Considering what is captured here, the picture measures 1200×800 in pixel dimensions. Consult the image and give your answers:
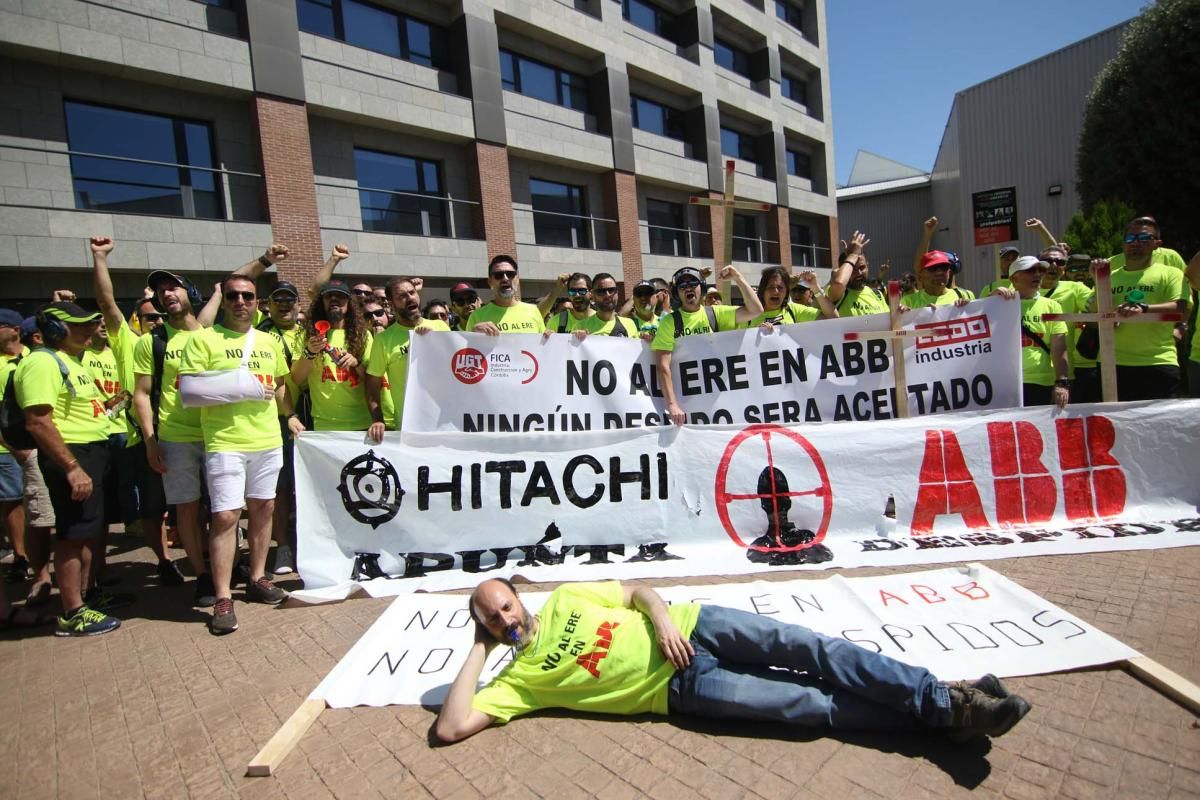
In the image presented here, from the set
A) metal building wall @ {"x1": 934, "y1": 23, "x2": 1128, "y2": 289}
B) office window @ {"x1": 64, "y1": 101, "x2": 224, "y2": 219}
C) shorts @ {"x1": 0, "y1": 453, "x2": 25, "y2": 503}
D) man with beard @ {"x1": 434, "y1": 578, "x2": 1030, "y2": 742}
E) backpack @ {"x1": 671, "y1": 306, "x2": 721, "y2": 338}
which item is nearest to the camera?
man with beard @ {"x1": 434, "y1": 578, "x2": 1030, "y2": 742}

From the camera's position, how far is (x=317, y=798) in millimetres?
2391

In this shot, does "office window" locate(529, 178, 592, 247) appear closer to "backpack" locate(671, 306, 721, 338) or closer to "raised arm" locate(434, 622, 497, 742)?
"backpack" locate(671, 306, 721, 338)

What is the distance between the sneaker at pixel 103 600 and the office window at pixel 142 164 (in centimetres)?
971

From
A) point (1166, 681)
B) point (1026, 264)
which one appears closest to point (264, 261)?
point (1166, 681)

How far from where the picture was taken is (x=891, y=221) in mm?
36406

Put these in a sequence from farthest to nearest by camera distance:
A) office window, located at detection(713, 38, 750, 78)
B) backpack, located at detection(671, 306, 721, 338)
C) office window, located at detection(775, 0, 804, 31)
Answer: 1. office window, located at detection(775, 0, 804, 31)
2. office window, located at detection(713, 38, 750, 78)
3. backpack, located at detection(671, 306, 721, 338)

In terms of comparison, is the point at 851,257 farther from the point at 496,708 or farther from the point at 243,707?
the point at 243,707

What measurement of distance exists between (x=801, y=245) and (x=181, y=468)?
2823cm

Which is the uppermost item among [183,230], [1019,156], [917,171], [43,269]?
[917,171]

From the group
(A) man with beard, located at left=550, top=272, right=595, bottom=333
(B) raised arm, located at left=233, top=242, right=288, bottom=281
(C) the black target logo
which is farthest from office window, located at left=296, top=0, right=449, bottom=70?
(C) the black target logo

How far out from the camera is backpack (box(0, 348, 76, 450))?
3857 mm

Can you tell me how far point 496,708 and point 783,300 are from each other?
3.98 m

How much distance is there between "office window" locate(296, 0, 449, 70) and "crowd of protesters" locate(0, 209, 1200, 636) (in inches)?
426

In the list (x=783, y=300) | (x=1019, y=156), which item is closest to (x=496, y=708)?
(x=783, y=300)
